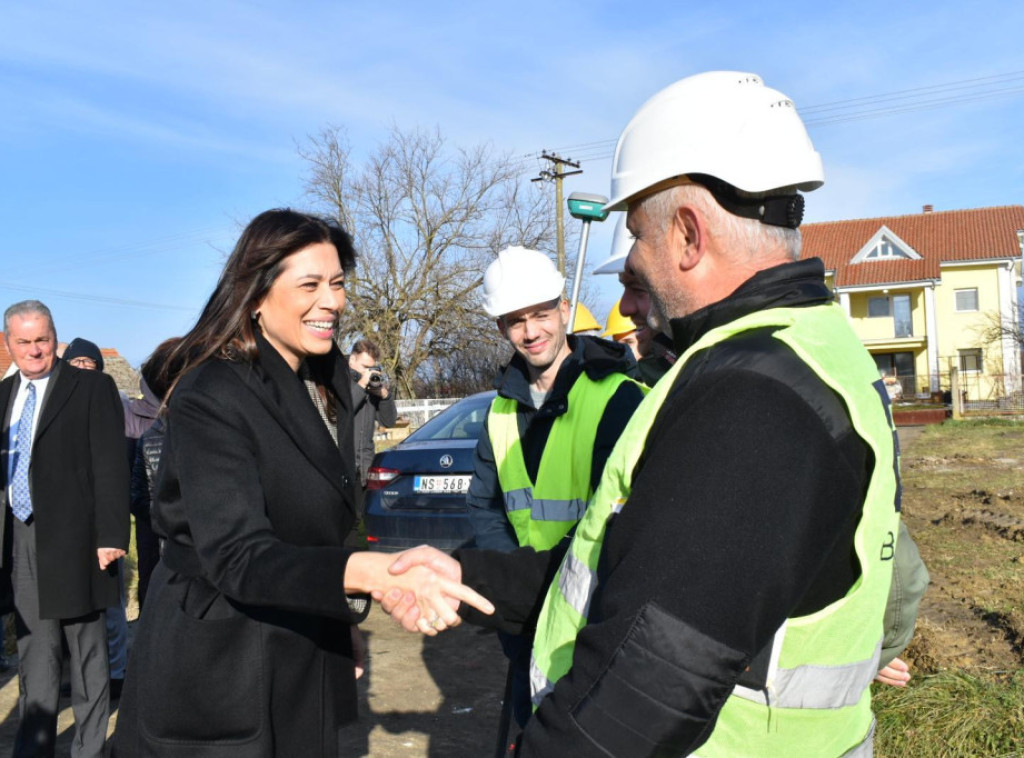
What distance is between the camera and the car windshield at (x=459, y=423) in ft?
24.5

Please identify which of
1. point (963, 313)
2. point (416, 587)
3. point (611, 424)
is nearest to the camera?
point (416, 587)

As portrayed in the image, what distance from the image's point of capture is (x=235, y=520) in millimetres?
2131

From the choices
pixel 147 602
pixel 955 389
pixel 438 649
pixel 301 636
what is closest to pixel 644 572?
pixel 301 636

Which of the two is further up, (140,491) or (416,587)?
(416,587)

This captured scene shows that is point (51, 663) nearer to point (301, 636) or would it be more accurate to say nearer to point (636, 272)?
point (301, 636)

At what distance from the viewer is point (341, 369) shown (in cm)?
282

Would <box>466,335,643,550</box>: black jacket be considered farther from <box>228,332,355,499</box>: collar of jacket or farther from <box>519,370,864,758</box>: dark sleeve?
<box>519,370,864,758</box>: dark sleeve

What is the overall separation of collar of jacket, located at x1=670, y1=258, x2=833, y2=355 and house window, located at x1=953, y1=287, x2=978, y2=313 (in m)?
46.3

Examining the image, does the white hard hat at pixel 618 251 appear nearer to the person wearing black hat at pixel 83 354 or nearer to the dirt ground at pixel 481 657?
the dirt ground at pixel 481 657

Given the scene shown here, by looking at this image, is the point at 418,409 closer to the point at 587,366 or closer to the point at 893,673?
the point at 587,366

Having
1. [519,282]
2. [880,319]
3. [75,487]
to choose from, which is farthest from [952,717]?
[880,319]

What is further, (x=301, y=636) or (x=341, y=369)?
(x=341, y=369)

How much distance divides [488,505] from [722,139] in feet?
6.48

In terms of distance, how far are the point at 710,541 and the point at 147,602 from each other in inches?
69.6
